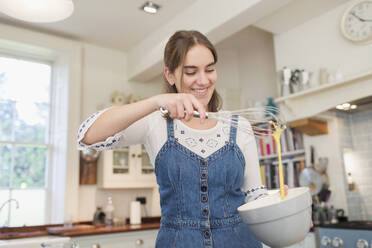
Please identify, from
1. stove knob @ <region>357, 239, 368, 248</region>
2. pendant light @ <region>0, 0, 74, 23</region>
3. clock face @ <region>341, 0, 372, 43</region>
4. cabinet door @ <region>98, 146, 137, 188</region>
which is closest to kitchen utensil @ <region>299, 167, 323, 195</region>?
stove knob @ <region>357, 239, 368, 248</region>

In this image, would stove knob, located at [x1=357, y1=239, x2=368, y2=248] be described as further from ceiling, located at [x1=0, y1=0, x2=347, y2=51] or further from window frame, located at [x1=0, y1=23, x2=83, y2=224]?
window frame, located at [x1=0, y1=23, x2=83, y2=224]

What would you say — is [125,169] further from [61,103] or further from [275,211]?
[275,211]

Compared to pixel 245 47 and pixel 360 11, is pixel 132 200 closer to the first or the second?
pixel 245 47

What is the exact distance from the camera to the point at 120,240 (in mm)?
3379

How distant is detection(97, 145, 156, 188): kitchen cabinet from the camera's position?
387cm

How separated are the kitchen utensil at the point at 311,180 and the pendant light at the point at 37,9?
91.3 inches

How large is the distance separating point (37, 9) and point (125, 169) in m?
2.06

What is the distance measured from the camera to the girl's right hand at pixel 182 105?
30.8 inches

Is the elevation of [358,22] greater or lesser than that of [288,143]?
greater

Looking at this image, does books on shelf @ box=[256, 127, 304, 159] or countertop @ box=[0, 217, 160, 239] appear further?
books on shelf @ box=[256, 127, 304, 159]

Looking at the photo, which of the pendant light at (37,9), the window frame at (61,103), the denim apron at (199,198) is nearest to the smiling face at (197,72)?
the denim apron at (199,198)

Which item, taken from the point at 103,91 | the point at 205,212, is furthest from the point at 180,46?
the point at 103,91

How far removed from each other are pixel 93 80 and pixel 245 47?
195 cm

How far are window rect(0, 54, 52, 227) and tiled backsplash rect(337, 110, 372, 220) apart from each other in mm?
2991
